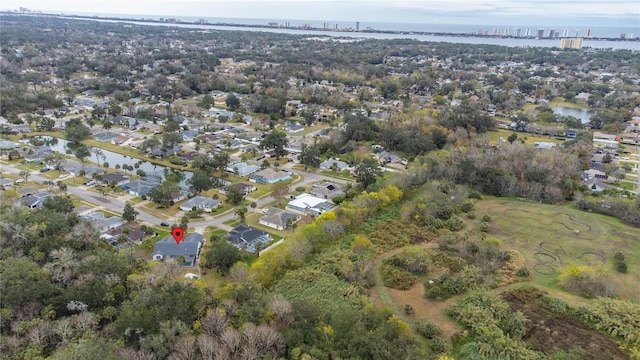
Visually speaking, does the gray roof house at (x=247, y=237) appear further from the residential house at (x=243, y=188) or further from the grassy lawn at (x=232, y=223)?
the residential house at (x=243, y=188)

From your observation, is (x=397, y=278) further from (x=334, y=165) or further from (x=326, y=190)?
(x=334, y=165)

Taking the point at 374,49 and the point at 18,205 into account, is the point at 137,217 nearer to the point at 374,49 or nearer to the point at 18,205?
the point at 18,205

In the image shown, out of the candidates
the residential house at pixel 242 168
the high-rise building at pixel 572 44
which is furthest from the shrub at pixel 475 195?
the high-rise building at pixel 572 44

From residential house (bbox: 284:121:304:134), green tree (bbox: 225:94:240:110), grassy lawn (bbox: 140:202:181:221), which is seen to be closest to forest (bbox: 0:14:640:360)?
grassy lawn (bbox: 140:202:181:221)

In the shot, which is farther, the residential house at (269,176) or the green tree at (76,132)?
the green tree at (76,132)

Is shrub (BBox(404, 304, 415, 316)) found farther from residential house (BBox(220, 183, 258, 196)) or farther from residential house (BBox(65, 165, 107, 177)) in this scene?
residential house (BBox(65, 165, 107, 177))

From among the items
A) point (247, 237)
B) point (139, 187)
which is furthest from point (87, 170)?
point (247, 237)

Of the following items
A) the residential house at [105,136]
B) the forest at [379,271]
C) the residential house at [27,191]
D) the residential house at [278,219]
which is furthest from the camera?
the residential house at [105,136]
